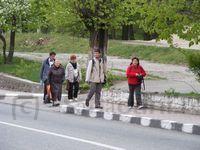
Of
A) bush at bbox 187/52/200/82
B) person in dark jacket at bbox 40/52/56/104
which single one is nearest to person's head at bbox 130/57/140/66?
bush at bbox 187/52/200/82

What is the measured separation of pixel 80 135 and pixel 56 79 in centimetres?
560

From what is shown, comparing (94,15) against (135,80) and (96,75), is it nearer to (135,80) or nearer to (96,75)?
(96,75)

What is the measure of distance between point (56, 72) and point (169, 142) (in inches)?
264

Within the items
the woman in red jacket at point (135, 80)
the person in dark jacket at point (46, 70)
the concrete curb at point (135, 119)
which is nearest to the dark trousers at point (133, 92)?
the woman in red jacket at point (135, 80)

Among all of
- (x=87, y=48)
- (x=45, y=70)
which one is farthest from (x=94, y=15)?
(x=87, y=48)

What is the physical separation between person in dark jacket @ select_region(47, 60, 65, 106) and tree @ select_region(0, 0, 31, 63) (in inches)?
532

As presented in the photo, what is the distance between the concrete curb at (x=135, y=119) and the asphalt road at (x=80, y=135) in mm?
291

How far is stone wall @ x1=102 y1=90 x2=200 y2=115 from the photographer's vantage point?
1405 centimetres

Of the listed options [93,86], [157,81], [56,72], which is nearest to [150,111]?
[93,86]

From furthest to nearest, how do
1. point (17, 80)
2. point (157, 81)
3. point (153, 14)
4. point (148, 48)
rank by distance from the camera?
1. point (148, 48)
2. point (17, 80)
3. point (157, 81)
4. point (153, 14)

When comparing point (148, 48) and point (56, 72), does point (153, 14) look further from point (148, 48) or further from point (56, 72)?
point (148, 48)

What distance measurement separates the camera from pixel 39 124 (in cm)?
1272

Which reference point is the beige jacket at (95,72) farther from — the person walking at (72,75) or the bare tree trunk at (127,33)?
the bare tree trunk at (127,33)

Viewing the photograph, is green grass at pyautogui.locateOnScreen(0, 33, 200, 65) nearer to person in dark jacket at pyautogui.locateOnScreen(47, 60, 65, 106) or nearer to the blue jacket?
the blue jacket
